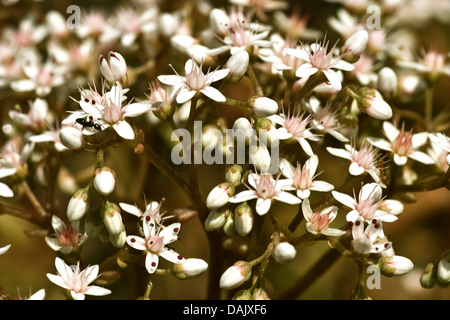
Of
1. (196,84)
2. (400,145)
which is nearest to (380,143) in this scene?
(400,145)

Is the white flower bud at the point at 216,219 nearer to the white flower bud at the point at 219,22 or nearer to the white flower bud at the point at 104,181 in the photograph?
the white flower bud at the point at 104,181

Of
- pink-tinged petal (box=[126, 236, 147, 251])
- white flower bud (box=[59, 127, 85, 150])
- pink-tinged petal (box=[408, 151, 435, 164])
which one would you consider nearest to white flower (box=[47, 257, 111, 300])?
pink-tinged petal (box=[126, 236, 147, 251])

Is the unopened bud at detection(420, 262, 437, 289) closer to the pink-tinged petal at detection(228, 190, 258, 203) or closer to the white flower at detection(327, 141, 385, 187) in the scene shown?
the white flower at detection(327, 141, 385, 187)

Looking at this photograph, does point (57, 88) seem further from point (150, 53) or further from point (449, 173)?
point (449, 173)

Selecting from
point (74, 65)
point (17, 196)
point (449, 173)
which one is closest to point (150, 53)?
point (74, 65)

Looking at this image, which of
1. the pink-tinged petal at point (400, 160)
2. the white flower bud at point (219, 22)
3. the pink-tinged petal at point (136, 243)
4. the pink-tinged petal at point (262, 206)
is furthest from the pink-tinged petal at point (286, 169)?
the white flower bud at point (219, 22)

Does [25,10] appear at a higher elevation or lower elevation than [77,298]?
higher

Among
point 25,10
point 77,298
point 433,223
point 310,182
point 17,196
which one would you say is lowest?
point 77,298
